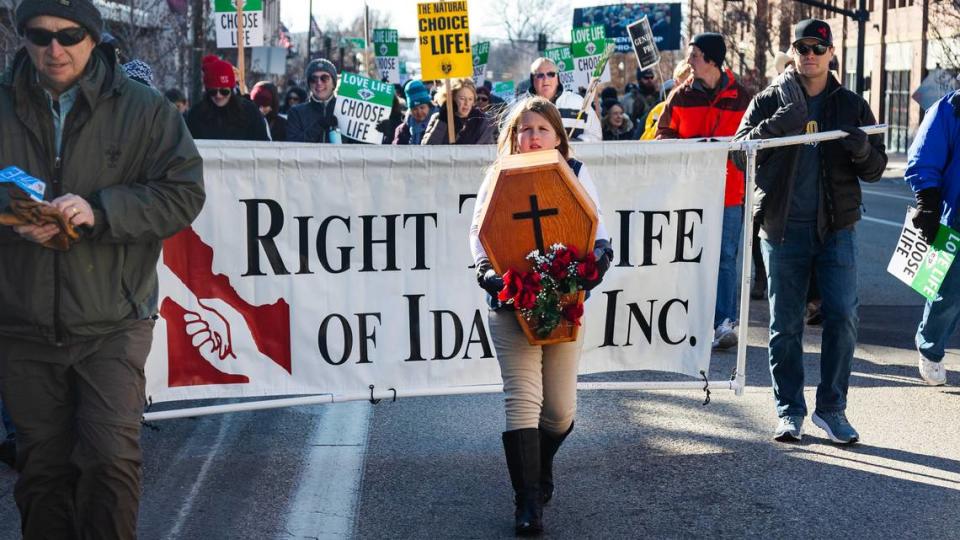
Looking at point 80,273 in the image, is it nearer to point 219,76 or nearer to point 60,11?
point 60,11

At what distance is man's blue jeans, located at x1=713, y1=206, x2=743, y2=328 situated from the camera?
9.48m

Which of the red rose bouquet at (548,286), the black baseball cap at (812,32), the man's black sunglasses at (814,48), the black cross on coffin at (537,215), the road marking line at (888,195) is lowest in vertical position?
the road marking line at (888,195)

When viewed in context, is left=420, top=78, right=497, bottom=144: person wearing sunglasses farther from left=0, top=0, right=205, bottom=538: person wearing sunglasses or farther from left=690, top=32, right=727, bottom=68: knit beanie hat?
left=0, top=0, right=205, bottom=538: person wearing sunglasses

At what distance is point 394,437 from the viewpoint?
22.9 ft

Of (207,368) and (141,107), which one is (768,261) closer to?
(207,368)

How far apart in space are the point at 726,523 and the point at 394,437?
206cm

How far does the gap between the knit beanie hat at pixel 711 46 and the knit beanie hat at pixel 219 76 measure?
360cm

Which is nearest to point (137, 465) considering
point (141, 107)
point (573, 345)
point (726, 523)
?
point (141, 107)

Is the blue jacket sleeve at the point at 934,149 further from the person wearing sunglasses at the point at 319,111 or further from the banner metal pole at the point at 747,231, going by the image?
the person wearing sunglasses at the point at 319,111

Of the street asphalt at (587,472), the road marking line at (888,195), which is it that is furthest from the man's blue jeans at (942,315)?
the road marking line at (888,195)

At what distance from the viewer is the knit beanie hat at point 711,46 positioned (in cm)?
953

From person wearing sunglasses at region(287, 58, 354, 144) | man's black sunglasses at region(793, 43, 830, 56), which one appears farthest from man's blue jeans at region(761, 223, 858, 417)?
person wearing sunglasses at region(287, 58, 354, 144)

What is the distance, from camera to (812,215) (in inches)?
265

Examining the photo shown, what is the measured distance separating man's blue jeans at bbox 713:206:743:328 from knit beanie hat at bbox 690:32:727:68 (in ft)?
3.44
